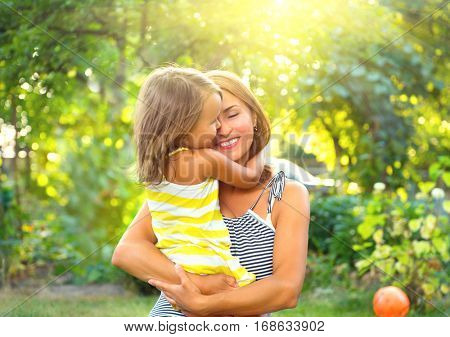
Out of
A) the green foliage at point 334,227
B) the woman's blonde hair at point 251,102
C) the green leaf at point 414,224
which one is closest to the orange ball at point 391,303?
the green leaf at point 414,224

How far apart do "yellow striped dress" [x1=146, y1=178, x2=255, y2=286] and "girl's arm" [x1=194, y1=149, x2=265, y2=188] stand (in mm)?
26

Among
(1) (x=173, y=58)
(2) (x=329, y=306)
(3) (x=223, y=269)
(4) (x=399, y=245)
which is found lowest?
(2) (x=329, y=306)

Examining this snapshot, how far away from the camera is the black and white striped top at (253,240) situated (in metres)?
1.37

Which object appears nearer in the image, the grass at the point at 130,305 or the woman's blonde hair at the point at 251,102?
the woman's blonde hair at the point at 251,102

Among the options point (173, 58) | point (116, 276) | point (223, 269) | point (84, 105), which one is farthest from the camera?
point (116, 276)

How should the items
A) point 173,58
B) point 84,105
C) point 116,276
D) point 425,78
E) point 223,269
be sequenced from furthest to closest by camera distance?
point 425,78
point 116,276
point 173,58
point 84,105
point 223,269

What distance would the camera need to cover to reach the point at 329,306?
11.0 feet

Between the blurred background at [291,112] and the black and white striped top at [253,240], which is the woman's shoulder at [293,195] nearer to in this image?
the black and white striped top at [253,240]

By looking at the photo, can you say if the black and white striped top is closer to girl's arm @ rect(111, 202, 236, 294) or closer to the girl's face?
girl's arm @ rect(111, 202, 236, 294)

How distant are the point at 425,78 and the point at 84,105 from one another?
2.07 m

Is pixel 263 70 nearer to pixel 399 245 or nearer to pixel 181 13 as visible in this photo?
pixel 181 13

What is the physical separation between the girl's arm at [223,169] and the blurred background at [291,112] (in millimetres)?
1387

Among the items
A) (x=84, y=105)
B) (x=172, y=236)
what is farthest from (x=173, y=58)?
(x=172, y=236)

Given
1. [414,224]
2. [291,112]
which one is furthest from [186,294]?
[291,112]
